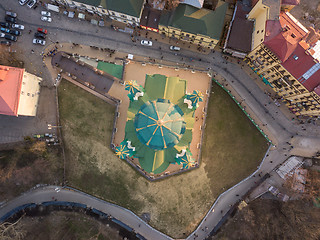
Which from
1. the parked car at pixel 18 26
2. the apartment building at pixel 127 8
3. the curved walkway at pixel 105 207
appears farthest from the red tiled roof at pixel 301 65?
the parked car at pixel 18 26

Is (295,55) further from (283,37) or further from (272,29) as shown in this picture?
(272,29)

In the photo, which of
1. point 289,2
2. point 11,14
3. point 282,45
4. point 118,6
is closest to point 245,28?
point 289,2

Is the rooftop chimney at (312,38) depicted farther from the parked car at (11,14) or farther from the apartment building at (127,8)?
the parked car at (11,14)

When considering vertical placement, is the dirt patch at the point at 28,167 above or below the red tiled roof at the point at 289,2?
below

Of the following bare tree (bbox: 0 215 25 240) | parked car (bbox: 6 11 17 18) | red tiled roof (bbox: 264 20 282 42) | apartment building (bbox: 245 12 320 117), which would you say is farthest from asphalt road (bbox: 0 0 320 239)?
red tiled roof (bbox: 264 20 282 42)

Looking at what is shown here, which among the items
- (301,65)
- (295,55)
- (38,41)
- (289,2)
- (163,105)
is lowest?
(38,41)

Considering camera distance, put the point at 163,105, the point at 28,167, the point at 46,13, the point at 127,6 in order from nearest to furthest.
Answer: the point at 163,105, the point at 127,6, the point at 28,167, the point at 46,13
